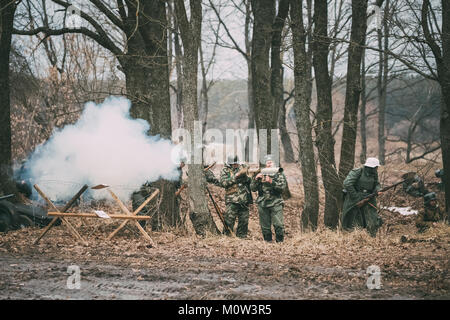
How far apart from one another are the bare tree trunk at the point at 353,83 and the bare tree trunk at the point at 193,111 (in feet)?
13.6

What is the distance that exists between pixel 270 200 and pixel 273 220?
0.45 meters

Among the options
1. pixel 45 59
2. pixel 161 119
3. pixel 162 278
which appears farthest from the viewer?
pixel 45 59

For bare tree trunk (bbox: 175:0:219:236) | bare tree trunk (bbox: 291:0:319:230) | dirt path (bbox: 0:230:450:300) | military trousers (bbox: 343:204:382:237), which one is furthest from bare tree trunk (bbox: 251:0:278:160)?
dirt path (bbox: 0:230:450:300)

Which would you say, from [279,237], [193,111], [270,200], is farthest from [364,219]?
[193,111]

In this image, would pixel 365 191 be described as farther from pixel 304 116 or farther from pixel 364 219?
pixel 304 116

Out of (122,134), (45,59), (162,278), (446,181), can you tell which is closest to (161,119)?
(122,134)

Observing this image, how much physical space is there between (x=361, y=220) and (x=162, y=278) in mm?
6439

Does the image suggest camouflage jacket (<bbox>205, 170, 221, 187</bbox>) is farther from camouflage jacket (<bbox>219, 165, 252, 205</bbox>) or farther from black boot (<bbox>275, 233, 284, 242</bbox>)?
black boot (<bbox>275, 233, 284, 242</bbox>)

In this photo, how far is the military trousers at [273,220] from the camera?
38.2ft

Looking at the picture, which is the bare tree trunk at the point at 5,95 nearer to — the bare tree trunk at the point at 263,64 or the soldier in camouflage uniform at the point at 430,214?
the bare tree trunk at the point at 263,64

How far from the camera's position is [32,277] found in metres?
7.58

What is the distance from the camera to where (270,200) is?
11812 millimetres

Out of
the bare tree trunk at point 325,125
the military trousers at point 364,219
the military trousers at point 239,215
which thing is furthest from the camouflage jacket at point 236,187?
the bare tree trunk at point 325,125
